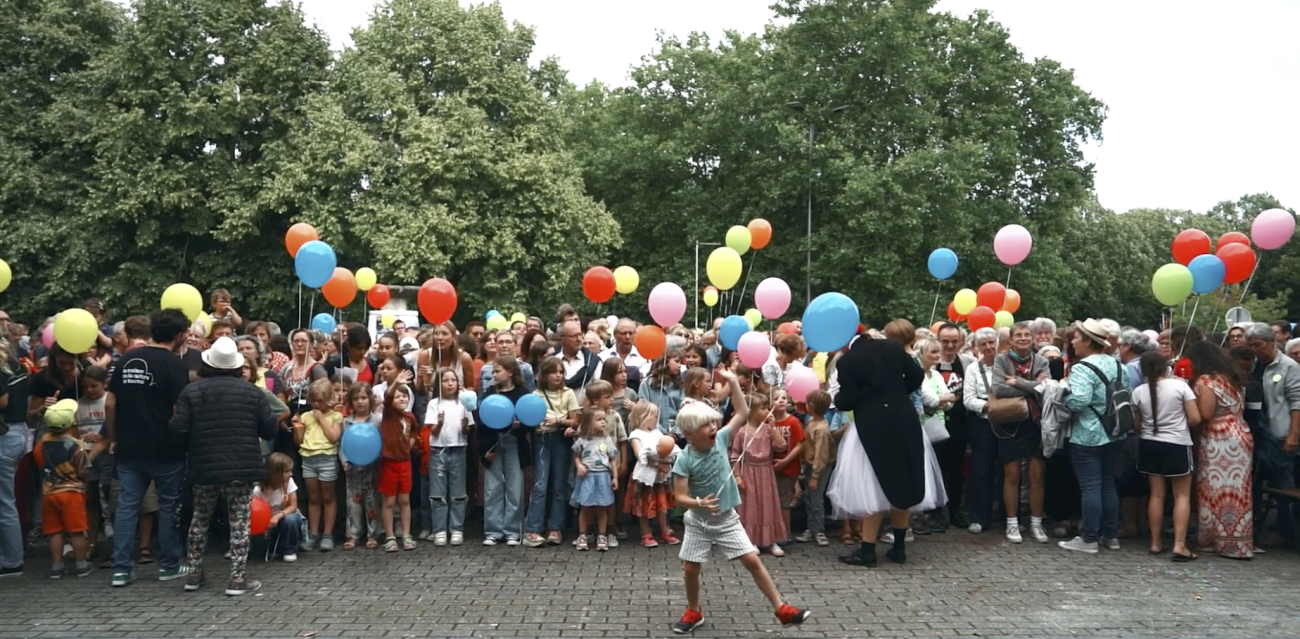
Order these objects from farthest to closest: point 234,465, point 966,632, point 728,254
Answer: point 728,254
point 234,465
point 966,632

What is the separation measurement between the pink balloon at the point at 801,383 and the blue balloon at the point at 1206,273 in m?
4.33

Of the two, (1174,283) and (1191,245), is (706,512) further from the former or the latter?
(1191,245)

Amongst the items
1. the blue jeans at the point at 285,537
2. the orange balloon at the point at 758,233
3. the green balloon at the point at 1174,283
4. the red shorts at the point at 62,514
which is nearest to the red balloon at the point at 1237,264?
the green balloon at the point at 1174,283

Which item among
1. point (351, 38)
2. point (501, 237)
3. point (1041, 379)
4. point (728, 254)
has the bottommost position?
point (1041, 379)

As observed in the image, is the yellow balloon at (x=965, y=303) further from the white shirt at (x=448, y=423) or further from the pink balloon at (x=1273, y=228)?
the white shirt at (x=448, y=423)

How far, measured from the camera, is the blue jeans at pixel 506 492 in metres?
8.34

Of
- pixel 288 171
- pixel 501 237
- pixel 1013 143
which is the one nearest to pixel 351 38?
pixel 288 171

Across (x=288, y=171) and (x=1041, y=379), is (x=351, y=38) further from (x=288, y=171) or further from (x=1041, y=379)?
(x=1041, y=379)

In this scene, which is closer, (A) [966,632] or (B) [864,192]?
(A) [966,632]

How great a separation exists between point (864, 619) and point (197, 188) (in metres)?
23.2

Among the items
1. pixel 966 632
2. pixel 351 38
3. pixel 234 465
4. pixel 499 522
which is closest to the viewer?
pixel 966 632

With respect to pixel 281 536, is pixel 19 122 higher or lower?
higher

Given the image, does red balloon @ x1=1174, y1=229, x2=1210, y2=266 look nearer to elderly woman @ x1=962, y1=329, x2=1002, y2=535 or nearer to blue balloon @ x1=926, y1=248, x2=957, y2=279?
elderly woman @ x1=962, y1=329, x2=1002, y2=535

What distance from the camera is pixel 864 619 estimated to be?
6.07 metres
